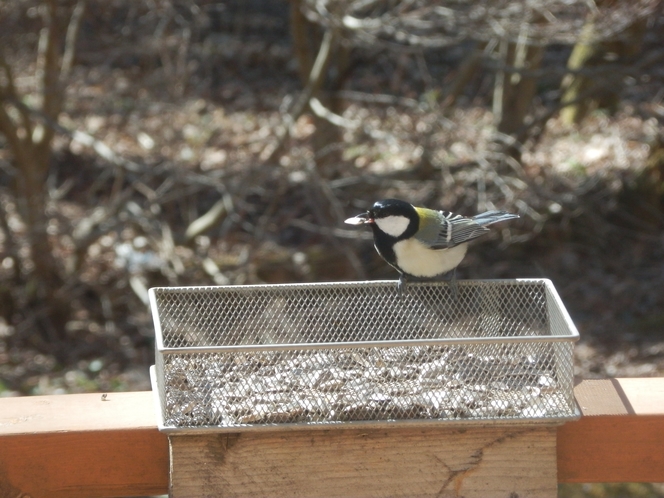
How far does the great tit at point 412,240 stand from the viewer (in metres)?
3.72

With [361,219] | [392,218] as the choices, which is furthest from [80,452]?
[392,218]

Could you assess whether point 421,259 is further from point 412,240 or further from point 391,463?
point 391,463

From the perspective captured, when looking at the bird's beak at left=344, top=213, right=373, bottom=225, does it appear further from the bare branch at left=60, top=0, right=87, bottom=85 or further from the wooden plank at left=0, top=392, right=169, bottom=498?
the bare branch at left=60, top=0, right=87, bottom=85

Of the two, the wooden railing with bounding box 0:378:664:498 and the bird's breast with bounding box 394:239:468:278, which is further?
the bird's breast with bounding box 394:239:468:278

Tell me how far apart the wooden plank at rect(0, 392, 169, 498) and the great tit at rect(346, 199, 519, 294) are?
1553 millimetres

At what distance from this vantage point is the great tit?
12.2ft

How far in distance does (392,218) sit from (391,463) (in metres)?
1.67

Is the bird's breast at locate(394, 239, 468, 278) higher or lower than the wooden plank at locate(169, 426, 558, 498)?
lower

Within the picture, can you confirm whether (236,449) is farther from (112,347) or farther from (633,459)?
(112,347)

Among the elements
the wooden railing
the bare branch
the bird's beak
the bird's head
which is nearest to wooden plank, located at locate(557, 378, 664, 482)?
the wooden railing

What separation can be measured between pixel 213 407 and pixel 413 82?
948cm

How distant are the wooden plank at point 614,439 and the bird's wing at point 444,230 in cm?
150

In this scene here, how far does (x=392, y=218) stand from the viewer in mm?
3754

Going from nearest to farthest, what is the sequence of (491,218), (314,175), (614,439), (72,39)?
(614,439) < (491,218) < (314,175) < (72,39)
